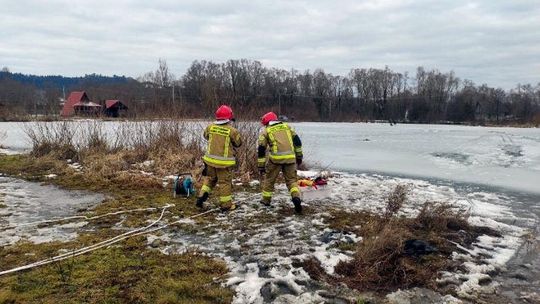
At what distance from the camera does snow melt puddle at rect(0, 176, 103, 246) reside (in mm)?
6023

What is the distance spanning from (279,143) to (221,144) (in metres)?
1.05

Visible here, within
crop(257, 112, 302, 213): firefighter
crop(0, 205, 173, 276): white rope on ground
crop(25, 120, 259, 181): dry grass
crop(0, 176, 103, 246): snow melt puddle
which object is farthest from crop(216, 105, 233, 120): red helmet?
crop(25, 120, 259, 181): dry grass

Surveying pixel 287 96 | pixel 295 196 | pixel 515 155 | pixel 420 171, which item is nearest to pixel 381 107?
pixel 287 96

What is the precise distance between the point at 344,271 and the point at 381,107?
9722 centimetres

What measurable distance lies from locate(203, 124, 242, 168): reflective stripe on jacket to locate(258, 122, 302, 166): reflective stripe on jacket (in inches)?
21.2

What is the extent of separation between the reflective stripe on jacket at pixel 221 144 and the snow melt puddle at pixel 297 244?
0.95m

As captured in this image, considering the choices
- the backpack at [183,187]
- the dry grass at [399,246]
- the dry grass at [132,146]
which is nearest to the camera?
the dry grass at [399,246]

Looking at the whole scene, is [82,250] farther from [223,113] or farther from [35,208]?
[223,113]

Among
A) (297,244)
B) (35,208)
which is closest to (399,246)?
(297,244)

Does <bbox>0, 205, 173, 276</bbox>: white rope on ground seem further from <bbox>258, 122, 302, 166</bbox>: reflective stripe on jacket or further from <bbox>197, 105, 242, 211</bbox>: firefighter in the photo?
<bbox>258, 122, 302, 166</bbox>: reflective stripe on jacket

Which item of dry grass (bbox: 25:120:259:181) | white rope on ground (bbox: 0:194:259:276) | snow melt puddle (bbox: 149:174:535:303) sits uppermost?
dry grass (bbox: 25:120:259:181)

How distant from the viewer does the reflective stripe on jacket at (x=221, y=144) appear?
7.45m

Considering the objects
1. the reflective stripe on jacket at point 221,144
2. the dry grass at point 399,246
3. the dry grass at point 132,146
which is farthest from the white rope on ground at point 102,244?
the dry grass at point 132,146

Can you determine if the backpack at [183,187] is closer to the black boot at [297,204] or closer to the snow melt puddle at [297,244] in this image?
the snow melt puddle at [297,244]
